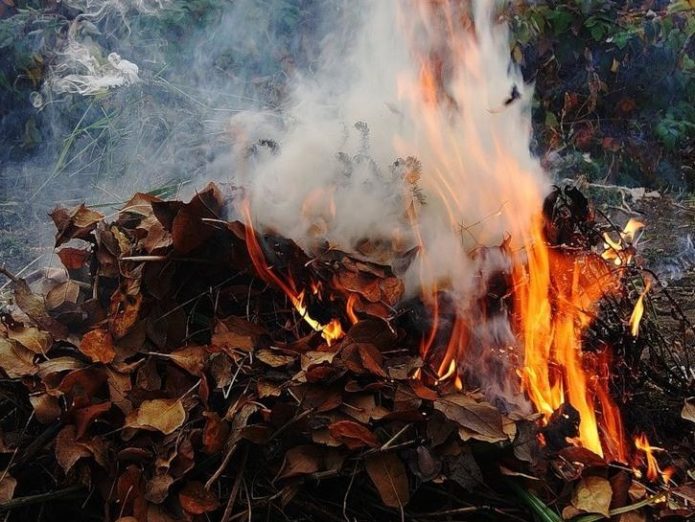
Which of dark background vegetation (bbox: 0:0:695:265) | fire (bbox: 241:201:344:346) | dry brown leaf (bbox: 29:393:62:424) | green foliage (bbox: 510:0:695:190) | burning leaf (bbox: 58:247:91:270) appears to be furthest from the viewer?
green foliage (bbox: 510:0:695:190)

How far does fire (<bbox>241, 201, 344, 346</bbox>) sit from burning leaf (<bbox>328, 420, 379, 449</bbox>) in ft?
1.06

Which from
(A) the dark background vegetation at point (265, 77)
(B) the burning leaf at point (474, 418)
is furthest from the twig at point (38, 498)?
(A) the dark background vegetation at point (265, 77)

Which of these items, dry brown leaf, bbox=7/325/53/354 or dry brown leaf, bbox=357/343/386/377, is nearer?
dry brown leaf, bbox=357/343/386/377

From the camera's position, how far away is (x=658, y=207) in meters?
4.68

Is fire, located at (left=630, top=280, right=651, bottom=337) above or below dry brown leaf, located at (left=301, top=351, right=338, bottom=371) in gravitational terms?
below

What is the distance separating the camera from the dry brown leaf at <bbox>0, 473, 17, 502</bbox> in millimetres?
1663

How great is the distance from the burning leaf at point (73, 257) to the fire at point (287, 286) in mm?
488

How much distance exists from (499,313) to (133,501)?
1051 mm

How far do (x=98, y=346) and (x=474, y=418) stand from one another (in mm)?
944

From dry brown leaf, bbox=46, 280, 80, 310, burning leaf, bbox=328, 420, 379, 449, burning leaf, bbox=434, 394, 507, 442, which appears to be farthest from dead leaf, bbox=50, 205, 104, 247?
burning leaf, bbox=434, 394, 507, 442

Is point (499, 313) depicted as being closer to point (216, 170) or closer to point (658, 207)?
point (216, 170)

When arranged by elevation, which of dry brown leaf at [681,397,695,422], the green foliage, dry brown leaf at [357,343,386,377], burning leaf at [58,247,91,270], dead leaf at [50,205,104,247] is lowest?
the green foliage

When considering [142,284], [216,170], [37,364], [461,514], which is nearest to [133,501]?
[37,364]

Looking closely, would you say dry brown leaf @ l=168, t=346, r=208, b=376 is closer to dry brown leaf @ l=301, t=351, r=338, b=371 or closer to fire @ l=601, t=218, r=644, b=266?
dry brown leaf @ l=301, t=351, r=338, b=371
